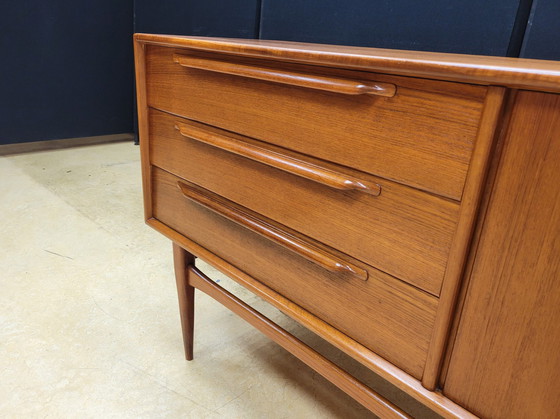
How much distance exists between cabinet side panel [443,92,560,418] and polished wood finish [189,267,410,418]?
8.7 inches

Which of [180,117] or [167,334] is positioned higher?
[180,117]

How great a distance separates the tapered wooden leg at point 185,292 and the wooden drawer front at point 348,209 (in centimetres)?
29

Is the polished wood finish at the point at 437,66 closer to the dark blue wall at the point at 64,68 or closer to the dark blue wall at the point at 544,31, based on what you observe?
the dark blue wall at the point at 544,31

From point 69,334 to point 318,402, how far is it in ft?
2.41

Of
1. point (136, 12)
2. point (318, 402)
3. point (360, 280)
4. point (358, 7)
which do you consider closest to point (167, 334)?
point (318, 402)

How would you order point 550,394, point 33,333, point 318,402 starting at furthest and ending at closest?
point 33,333, point 318,402, point 550,394

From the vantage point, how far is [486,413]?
1.96 feet

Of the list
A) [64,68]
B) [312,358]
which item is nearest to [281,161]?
[312,358]

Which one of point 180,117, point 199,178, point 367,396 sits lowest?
point 367,396

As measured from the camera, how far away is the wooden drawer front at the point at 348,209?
60 cm

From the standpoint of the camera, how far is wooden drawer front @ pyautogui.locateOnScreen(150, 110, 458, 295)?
23.5 inches

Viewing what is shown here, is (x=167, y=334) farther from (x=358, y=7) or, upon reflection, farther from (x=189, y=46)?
(x=358, y=7)

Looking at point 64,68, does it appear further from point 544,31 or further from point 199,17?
point 544,31

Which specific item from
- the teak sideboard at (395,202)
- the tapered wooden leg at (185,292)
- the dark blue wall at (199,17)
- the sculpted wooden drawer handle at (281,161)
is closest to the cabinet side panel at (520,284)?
the teak sideboard at (395,202)
